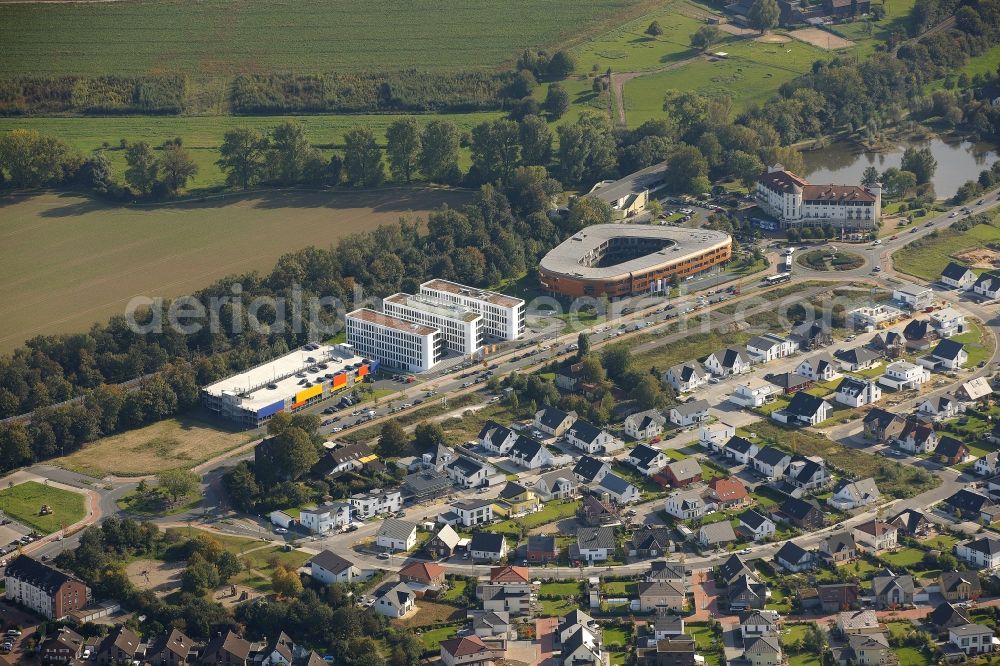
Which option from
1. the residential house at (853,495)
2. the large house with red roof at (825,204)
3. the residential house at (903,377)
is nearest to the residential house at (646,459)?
the residential house at (853,495)

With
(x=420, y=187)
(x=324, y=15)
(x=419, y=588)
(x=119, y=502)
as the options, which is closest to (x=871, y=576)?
(x=419, y=588)

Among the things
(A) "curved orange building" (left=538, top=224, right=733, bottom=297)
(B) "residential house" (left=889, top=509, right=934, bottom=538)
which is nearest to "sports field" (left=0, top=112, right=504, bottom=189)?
(A) "curved orange building" (left=538, top=224, right=733, bottom=297)

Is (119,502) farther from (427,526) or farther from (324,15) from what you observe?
(324,15)

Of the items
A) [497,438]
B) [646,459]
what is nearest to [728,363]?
[646,459]

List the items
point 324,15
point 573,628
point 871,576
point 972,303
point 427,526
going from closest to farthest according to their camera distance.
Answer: point 573,628, point 871,576, point 427,526, point 972,303, point 324,15

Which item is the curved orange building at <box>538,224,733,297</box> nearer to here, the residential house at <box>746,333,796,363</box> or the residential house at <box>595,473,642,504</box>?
the residential house at <box>746,333,796,363</box>

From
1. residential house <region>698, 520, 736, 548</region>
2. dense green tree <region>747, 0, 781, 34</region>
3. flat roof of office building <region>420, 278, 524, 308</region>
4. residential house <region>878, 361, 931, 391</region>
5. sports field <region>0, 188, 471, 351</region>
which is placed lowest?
residential house <region>878, 361, 931, 391</region>
